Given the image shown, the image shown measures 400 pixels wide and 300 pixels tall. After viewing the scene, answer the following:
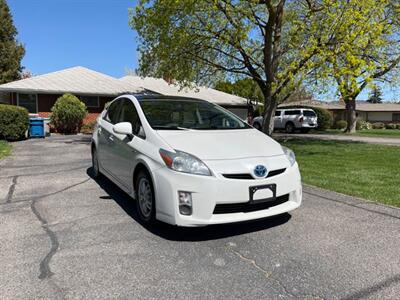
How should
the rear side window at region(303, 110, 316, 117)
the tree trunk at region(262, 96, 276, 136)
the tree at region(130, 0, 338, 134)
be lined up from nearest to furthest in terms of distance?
the tree at region(130, 0, 338, 134)
the tree trunk at region(262, 96, 276, 136)
the rear side window at region(303, 110, 316, 117)

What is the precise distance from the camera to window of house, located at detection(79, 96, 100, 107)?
23962mm

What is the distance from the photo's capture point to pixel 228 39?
541 inches

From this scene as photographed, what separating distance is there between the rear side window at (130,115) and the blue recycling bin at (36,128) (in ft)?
45.5

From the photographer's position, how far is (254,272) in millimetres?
3430

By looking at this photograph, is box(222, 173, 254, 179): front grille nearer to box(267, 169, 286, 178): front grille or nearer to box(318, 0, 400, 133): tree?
box(267, 169, 286, 178): front grille

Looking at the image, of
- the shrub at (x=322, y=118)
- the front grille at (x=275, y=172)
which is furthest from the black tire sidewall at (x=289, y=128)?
the front grille at (x=275, y=172)

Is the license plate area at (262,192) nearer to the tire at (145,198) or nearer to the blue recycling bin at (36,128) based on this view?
the tire at (145,198)

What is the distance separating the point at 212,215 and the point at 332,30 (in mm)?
10079

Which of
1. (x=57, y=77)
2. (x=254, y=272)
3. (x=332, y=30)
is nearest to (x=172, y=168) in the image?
(x=254, y=272)

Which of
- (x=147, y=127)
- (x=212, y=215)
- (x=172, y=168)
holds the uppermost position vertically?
(x=147, y=127)

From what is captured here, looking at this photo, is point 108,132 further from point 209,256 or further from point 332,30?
point 332,30

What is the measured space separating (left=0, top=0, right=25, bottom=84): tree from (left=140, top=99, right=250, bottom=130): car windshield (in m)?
36.9

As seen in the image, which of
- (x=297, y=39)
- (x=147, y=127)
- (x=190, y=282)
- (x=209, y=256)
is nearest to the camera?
(x=190, y=282)

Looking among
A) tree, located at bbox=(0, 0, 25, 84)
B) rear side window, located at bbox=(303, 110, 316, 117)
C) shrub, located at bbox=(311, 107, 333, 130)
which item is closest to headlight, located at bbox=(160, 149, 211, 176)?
rear side window, located at bbox=(303, 110, 316, 117)
